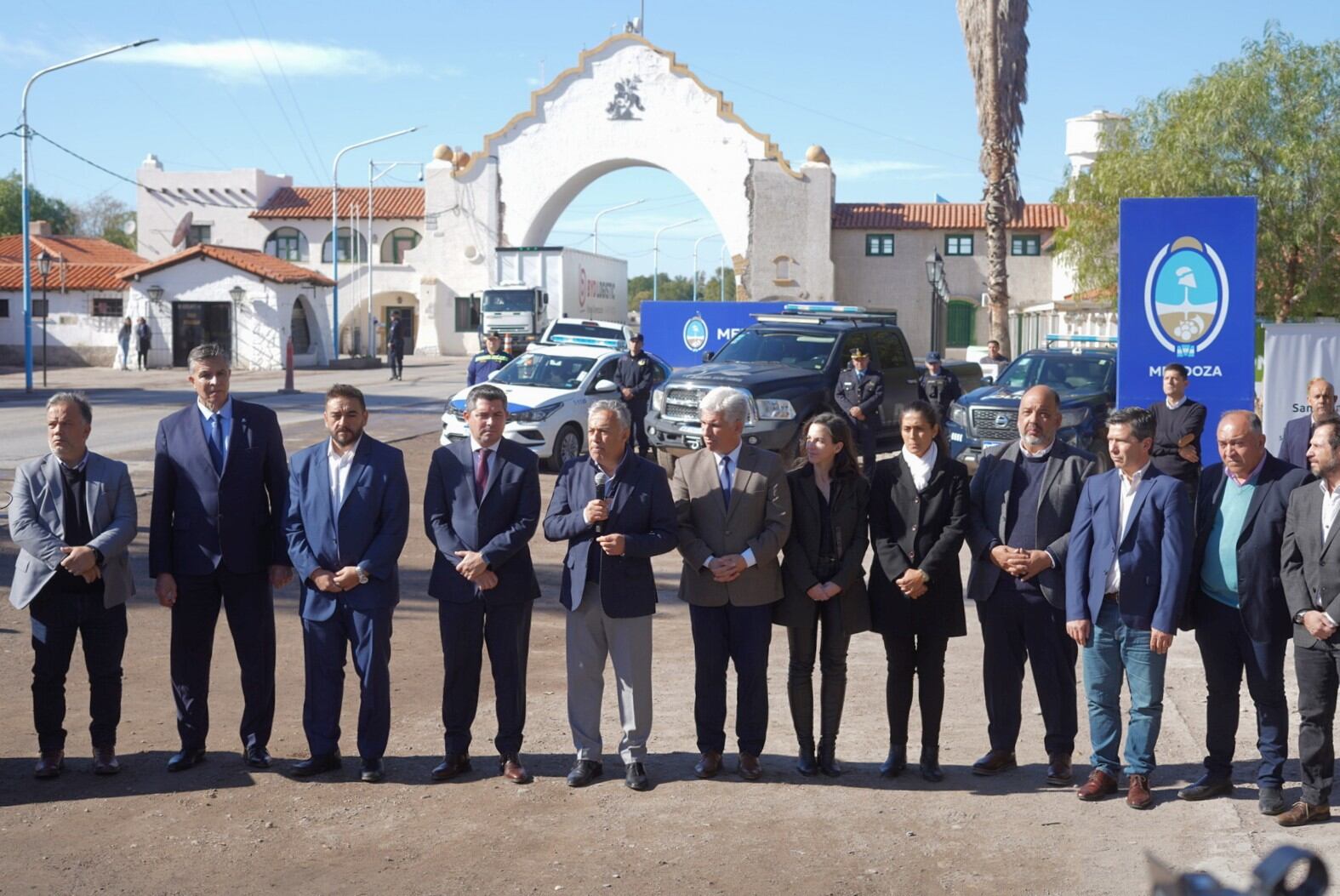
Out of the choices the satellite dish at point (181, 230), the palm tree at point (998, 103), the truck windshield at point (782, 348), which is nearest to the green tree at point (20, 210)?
the satellite dish at point (181, 230)

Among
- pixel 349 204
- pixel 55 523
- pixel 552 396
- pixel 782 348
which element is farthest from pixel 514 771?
pixel 349 204

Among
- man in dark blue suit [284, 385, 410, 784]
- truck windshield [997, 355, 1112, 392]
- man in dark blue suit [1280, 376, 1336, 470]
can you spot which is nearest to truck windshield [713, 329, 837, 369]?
truck windshield [997, 355, 1112, 392]

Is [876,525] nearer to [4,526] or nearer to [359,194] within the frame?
[4,526]

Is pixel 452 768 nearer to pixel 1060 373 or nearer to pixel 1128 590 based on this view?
pixel 1128 590

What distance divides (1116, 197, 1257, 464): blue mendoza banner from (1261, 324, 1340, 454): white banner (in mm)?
3343

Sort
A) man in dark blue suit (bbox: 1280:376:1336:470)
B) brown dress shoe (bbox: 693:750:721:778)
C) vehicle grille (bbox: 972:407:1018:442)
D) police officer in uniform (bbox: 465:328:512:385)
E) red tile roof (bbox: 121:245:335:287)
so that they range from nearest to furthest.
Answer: brown dress shoe (bbox: 693:750:721:778) → man in dark blue suit (bbox: 1280:376:1336:470) → vehicle grille (bbox: 972:407:1018:442) → police officer in uniform (bbox: 465:328:512:385) → red tile roof (bbox: 121:245:335:287)

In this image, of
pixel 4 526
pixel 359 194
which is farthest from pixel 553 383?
pixel 359 194

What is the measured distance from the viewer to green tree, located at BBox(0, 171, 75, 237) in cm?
9469

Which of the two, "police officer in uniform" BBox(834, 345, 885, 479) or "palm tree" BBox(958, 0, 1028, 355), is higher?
"palm tree" BBox(958, 0, 1028, 355)

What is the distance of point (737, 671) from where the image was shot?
6.79 m

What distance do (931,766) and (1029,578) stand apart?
39.4 inches

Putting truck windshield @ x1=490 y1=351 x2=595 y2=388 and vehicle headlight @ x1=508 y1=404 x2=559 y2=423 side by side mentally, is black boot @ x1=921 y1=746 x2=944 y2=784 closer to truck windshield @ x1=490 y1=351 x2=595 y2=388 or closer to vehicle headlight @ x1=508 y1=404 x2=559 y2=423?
vehicle headlight @ x1=508 y1=404 x2=559 y2=423

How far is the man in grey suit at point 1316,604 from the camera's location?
19.6 feet

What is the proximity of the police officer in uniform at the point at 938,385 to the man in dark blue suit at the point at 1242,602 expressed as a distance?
1280 centimetres
